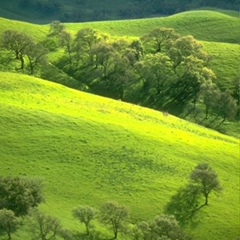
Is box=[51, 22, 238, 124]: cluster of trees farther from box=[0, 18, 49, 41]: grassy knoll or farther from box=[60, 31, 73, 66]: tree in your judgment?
box=[0, 18, 49, 41]: grassy knoll

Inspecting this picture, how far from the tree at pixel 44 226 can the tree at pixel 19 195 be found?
11.5 feet

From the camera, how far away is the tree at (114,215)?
60.4m

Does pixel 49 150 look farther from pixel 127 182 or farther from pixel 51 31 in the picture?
pixel 51 31

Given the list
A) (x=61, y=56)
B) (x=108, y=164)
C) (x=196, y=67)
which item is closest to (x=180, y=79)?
(x=196, y=67)

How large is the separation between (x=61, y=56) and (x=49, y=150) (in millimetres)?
70364


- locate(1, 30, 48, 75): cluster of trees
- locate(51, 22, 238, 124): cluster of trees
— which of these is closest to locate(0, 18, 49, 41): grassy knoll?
locate(51, 22, 238, 124): cluster of trees

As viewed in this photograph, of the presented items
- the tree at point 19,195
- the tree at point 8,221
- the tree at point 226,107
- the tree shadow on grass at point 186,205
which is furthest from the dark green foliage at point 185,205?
the tree at point 226,107

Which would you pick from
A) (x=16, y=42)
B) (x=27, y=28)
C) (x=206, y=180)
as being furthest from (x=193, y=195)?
(x=27, y=28)

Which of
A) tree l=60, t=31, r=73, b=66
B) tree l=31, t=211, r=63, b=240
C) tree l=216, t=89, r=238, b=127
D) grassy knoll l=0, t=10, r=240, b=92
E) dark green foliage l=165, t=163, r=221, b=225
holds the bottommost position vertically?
tree l=31, t=211, r=63, b=240

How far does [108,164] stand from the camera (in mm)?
74750

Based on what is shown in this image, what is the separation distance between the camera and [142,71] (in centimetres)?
12769

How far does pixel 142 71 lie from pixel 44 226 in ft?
257

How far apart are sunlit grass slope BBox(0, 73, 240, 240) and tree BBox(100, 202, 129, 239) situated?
4509 mm

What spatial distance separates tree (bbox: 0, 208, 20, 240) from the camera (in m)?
53.6
